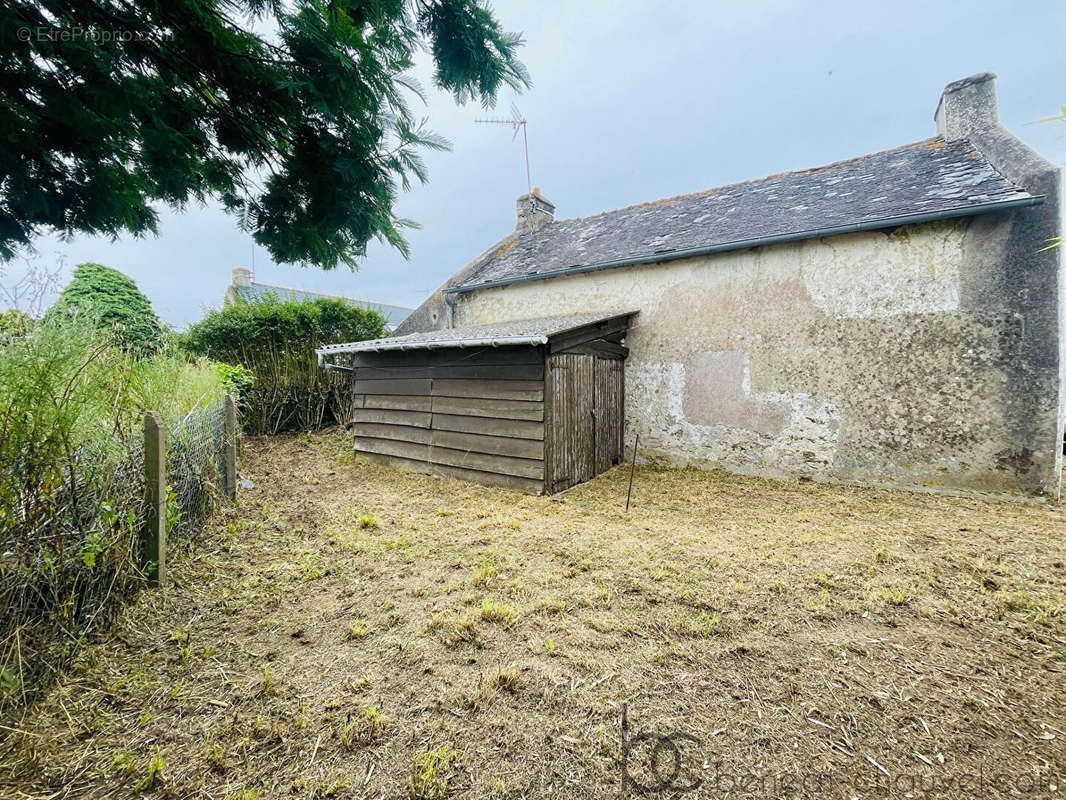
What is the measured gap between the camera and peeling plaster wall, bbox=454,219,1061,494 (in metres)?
5.39

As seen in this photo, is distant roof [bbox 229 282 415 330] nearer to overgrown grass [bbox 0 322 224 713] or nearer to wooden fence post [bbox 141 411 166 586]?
wooden fence post [bbox 141 411 166 586]

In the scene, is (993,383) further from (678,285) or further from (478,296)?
(478,296)

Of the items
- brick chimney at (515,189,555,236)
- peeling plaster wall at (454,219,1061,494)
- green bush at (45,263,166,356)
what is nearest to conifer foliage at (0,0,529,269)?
peeling plaster wall at (454,219,1061,494)

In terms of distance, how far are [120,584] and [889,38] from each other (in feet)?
37.0

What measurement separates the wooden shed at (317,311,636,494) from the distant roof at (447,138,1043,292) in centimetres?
188

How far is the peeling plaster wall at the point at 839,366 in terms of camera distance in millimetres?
5391

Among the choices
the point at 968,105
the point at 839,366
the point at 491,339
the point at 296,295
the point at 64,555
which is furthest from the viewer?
the point at 296,295

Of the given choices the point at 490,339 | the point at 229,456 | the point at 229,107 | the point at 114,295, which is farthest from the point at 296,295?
the point at 229,107

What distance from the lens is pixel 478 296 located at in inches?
388

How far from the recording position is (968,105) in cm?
684

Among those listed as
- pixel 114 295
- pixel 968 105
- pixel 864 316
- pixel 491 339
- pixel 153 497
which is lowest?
pixel 153 497

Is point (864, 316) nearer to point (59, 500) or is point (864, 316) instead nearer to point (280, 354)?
point (59, 500)

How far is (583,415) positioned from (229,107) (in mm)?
5317

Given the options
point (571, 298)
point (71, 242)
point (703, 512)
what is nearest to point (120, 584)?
point (71, 242)
